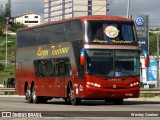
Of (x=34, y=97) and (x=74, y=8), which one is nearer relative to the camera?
(x=34, y=97)

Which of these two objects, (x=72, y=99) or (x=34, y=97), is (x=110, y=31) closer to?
(x=72, y=99)

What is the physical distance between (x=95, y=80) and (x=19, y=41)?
9.46 metres

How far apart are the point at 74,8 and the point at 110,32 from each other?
6260cm

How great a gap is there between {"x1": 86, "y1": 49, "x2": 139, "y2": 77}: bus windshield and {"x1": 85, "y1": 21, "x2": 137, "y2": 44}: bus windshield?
49 centimetres

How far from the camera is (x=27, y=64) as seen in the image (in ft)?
112

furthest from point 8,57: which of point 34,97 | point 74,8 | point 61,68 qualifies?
point 61,68

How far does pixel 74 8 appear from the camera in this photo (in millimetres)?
89875

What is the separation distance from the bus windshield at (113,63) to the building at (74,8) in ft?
180

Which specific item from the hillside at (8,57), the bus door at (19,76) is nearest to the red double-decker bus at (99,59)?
the bus door at (19,76)

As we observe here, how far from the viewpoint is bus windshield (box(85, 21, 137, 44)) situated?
27344mm

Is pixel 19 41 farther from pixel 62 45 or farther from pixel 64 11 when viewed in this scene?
pixel 64 11

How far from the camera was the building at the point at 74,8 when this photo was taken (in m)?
86.1

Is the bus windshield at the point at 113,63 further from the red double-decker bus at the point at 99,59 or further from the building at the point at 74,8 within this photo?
the building at the point at 74,8

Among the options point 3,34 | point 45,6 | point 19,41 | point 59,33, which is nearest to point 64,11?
point 45,6
